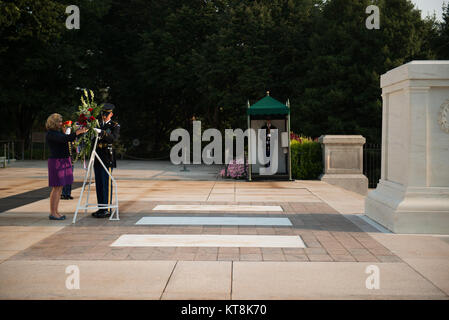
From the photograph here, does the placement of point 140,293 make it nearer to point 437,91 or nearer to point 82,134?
point 82,134

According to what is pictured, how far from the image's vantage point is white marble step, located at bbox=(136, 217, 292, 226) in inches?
337

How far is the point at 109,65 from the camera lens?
3450 cm

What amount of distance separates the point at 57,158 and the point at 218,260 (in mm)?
4156

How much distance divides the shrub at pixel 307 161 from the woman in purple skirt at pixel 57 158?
10373 mm

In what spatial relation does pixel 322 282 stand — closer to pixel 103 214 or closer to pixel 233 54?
pixel 103 214

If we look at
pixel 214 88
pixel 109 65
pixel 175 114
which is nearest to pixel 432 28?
pixel 214 88

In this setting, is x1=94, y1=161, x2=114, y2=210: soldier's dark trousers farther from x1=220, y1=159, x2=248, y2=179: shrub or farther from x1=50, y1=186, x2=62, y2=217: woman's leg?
x1=220, y1=159, x2=248, y2=179: shrub

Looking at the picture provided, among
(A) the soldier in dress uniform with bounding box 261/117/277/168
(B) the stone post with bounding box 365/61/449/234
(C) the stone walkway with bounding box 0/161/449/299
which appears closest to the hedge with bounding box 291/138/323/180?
(A) the soldier in dress uniform with bounding box 261/117/277/168

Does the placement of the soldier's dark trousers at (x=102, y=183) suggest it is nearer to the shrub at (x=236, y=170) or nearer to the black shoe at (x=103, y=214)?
the black shoe at (x=103, y=214)

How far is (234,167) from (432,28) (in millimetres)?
22669

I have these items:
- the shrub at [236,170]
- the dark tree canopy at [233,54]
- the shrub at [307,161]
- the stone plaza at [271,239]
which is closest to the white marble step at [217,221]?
the stone plaza at [271,239]

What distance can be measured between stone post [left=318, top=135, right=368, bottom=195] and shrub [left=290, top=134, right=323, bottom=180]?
554mm

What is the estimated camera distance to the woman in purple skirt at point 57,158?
8.56 metres

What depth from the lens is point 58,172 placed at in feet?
28.1
